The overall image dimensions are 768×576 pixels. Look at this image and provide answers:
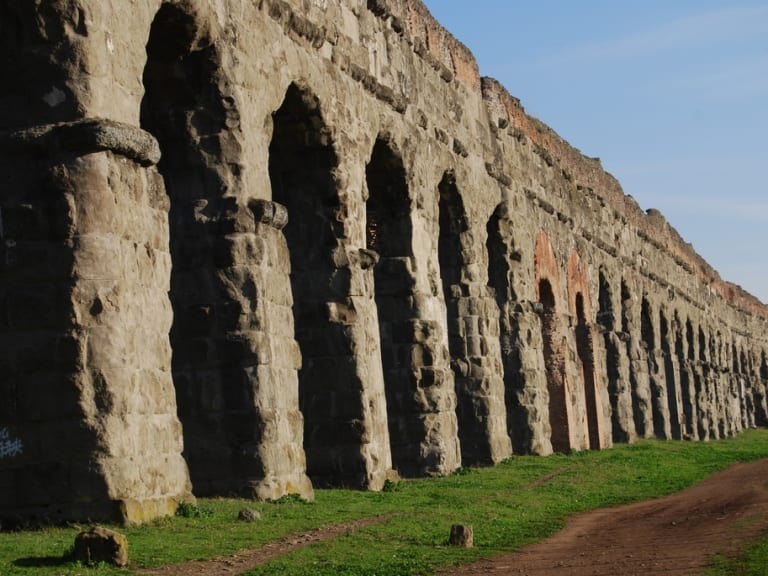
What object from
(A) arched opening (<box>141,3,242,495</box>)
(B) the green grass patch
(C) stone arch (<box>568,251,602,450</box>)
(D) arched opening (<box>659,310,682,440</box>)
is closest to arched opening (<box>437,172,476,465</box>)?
(B) the green grass patch

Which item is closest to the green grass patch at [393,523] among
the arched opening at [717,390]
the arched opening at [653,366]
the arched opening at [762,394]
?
the arched opening at [653,366]

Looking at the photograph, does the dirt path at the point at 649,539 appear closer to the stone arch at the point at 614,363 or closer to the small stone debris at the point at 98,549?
the small stone debris at the point at 98,549

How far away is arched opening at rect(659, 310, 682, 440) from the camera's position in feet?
115

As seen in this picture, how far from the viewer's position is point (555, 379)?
22.6m

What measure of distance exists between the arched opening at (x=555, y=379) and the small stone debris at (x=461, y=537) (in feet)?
42.5

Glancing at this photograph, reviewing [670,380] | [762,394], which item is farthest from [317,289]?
[762,394]

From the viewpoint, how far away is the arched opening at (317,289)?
13602 mm

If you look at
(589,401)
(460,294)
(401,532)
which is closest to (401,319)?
→ (460,294)

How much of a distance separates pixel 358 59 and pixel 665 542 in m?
7.39

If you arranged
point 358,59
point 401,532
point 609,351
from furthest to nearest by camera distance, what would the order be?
1. point 609,351
2. point 358,59
3. point 401,532

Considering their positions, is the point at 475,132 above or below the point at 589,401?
above

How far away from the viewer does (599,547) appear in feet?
29.9

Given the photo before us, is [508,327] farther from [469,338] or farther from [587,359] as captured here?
[587,359]

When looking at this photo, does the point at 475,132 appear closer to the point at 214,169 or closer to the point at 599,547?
the point at 214,169
